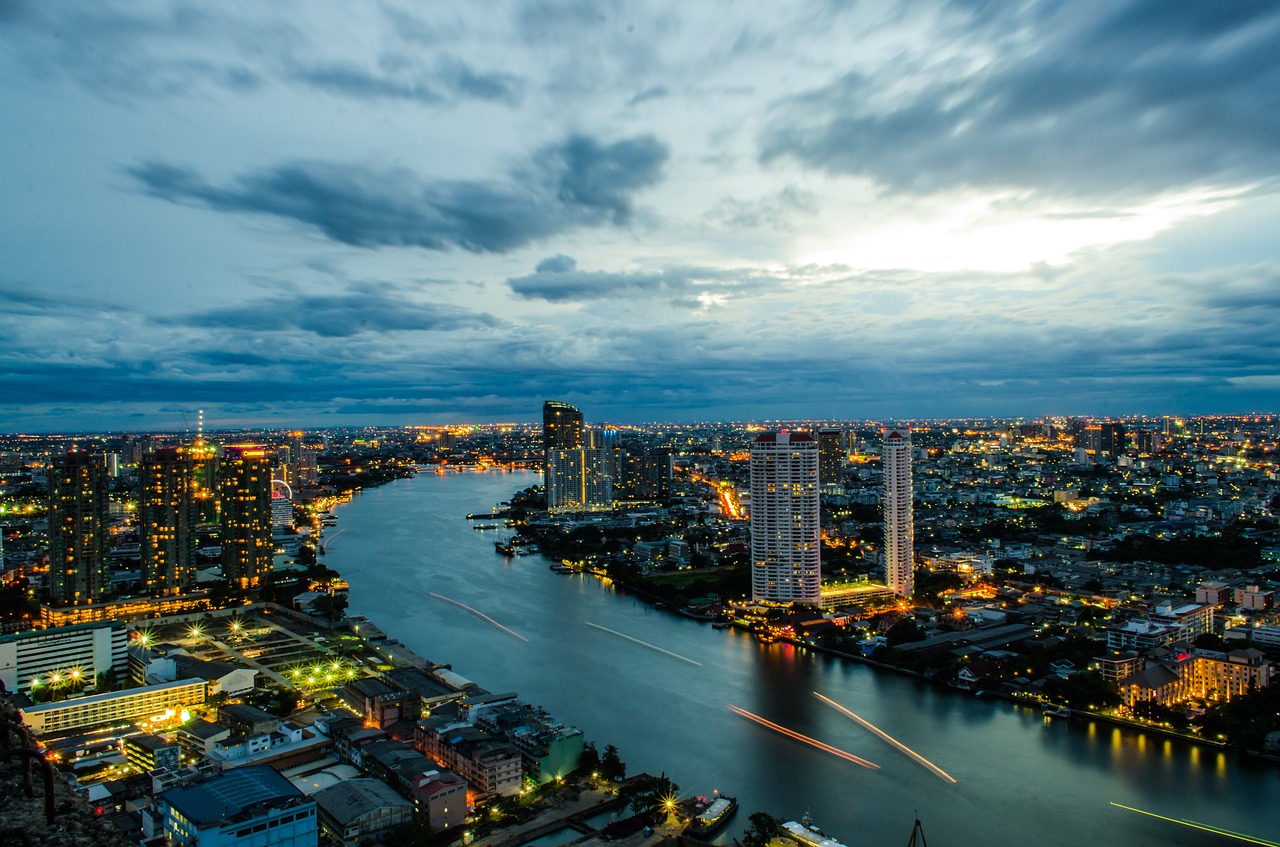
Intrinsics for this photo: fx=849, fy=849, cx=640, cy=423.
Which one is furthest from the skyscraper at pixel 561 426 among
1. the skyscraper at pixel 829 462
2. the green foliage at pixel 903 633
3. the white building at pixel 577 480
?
the green foliage at pixel 903 633

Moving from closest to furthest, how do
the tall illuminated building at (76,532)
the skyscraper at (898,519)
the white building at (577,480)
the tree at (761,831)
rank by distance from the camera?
the tree at (761,831) < the tall illuminated building at (76,532) < the skyscraper at (898,519) < the white building at (577,480)

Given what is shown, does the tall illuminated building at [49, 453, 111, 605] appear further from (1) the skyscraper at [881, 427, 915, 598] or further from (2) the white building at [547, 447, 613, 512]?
(2) the white building at [547, 447, 613, 512]

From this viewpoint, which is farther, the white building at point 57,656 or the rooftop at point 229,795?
the white building at point 57,656

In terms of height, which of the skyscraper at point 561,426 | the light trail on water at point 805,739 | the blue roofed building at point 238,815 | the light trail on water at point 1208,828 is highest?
the skyscraper at point 561,426

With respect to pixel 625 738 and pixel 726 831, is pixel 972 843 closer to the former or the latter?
pixel 726 831

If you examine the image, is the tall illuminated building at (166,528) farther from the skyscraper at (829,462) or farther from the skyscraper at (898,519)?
the skyscraper at (829,462)
